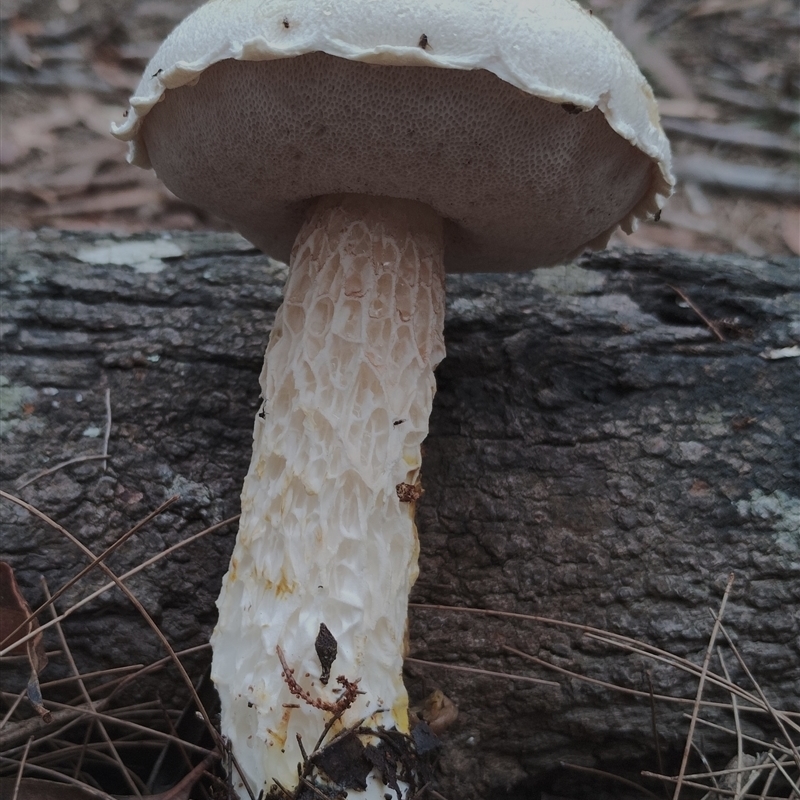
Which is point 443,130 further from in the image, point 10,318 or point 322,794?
point 10,318

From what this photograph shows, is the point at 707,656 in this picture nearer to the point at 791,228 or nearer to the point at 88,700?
the point at 88,700

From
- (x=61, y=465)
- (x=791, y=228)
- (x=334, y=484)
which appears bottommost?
(x=61, y=465)

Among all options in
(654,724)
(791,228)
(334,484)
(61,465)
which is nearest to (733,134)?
(791,228)


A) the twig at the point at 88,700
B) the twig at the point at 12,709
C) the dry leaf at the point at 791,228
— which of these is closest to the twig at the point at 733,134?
the dry leaf at the point at 791,228

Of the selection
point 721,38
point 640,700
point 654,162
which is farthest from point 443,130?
point 721,38

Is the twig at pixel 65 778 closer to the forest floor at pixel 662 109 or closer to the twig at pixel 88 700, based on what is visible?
the twig at pixel 88 700

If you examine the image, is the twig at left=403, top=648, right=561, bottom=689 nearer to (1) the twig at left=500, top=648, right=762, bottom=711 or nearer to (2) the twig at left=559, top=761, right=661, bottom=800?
(1) the twig at left=500, top=648, right=762, bottom=711
